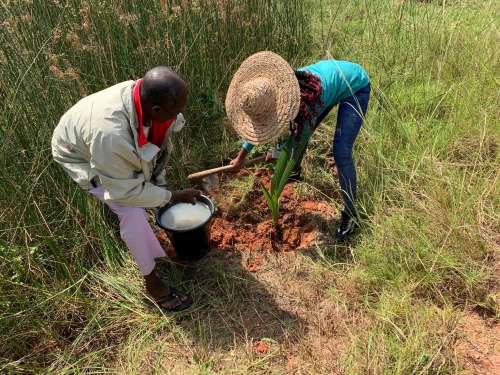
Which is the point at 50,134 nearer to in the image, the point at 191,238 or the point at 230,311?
the point at 191,238

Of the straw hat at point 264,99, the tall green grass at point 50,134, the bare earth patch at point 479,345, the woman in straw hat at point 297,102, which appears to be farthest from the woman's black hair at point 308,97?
the bare earth patch at point 479,345

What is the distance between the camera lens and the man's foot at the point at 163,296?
2.13 metres

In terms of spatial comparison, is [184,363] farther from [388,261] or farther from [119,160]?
A: [388,261]

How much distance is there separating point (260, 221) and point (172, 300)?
0.85 metres

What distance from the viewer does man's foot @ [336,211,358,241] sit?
2443mm

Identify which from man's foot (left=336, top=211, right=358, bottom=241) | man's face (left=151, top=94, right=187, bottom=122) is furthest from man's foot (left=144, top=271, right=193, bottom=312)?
man's foot (left=336, top=211, right=358, bottom=241)

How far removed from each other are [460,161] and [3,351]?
2.85 meters

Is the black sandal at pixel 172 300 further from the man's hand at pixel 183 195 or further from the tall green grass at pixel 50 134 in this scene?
the man's hand at pixel 183 195

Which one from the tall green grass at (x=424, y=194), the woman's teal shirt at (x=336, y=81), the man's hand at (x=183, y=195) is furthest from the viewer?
the woman's teal shirt at (x=336, y=81)

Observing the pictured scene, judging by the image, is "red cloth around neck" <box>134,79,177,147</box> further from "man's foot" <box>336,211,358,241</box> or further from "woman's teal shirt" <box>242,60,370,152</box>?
"man's foot" <box>336,211,358,241</box>

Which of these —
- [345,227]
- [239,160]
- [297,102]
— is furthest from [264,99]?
[345,227]

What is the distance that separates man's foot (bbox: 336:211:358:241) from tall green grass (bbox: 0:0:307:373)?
1083mm

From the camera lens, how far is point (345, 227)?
2.48 metres

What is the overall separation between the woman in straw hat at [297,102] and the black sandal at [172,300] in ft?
2.62
